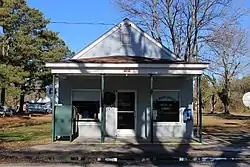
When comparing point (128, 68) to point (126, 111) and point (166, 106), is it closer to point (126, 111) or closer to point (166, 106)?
point (126, 111)

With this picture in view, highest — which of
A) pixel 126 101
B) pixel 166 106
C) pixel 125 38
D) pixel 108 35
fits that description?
pixel 108 35

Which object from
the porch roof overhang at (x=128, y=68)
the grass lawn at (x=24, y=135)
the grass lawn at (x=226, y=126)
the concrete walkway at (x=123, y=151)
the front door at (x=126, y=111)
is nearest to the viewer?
the concrete walkway at (x=123, y=151)

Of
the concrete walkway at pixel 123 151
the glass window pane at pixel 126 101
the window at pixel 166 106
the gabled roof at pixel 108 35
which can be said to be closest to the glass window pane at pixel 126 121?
the glass window pane at pixel 126 101

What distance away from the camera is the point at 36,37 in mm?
45219

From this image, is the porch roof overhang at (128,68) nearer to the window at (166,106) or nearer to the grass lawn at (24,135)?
the window at (166,106)

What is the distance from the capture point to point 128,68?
1532 cm

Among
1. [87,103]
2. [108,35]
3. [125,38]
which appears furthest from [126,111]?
[108,35]

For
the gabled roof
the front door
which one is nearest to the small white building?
the front door

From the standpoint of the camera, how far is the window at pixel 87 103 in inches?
703

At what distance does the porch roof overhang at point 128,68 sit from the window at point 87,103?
265 centimetres

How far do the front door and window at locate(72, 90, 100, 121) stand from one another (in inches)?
44.3

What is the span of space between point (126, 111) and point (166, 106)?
2.06m

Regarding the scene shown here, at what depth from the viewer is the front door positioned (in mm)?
18139

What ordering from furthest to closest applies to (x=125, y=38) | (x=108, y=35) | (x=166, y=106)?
(x=125, y=38)
(x=108, y=35)
(x=166, y=106)
